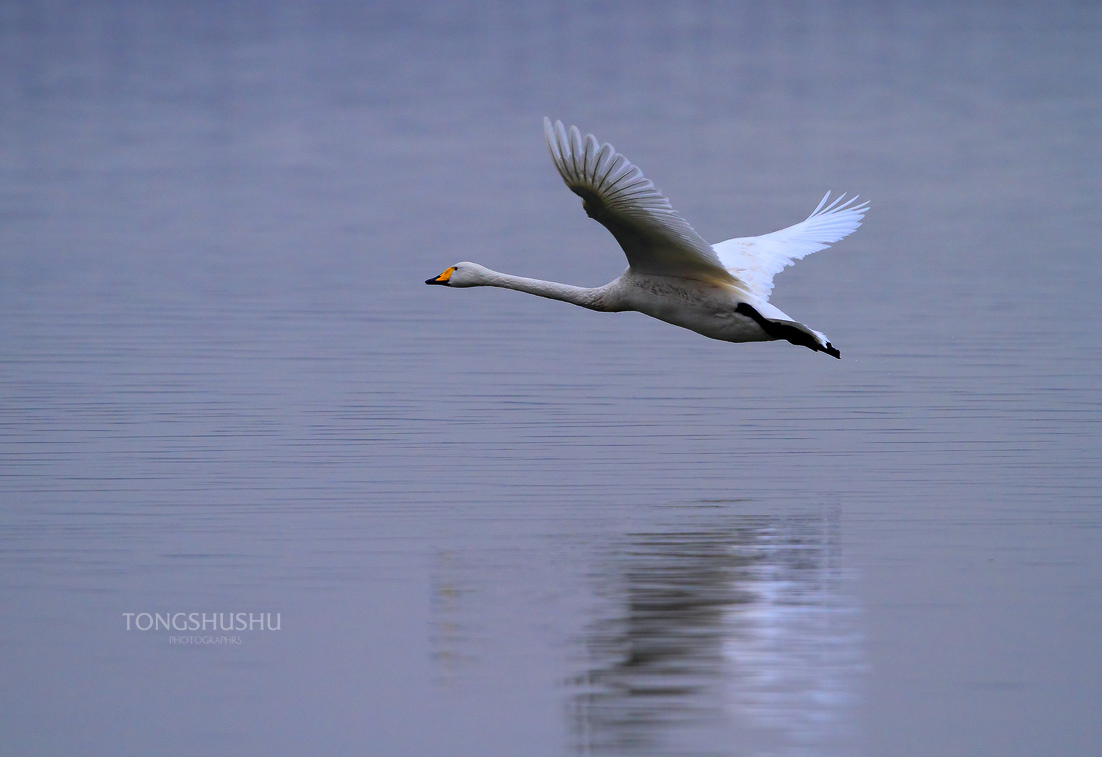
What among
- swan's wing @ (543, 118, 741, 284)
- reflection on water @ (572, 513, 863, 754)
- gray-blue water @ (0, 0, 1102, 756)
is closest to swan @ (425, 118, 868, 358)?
swan's wing @ (543, 118, 741, 284)

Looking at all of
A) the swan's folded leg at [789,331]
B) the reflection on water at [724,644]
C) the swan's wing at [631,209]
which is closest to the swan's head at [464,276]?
the swan's wing at [631,209]

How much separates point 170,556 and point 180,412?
4.12 meters

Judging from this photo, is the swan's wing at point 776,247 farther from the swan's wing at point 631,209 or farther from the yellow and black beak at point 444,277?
the yellow and black beak at point 444,277

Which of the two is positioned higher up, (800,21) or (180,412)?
(800,21)

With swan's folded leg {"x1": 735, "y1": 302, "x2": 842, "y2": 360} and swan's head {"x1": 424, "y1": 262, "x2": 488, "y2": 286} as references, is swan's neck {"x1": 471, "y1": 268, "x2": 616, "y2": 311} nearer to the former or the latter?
swan's head {"x1": 424, "y1": 262, "x2": 488, "y2": 286}

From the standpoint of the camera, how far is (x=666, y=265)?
13.5 meters

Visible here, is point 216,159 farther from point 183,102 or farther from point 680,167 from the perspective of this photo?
point 183,102

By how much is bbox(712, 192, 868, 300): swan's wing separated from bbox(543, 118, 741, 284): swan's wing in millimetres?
853

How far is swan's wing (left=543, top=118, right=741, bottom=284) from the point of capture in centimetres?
1143

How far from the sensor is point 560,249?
78.5ft

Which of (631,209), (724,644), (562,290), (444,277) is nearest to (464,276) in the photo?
(444,277)

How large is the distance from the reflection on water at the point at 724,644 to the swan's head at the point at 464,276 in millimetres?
4193

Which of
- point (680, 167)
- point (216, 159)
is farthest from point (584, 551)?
point (216, 159)

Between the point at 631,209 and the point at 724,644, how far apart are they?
3.87 m
